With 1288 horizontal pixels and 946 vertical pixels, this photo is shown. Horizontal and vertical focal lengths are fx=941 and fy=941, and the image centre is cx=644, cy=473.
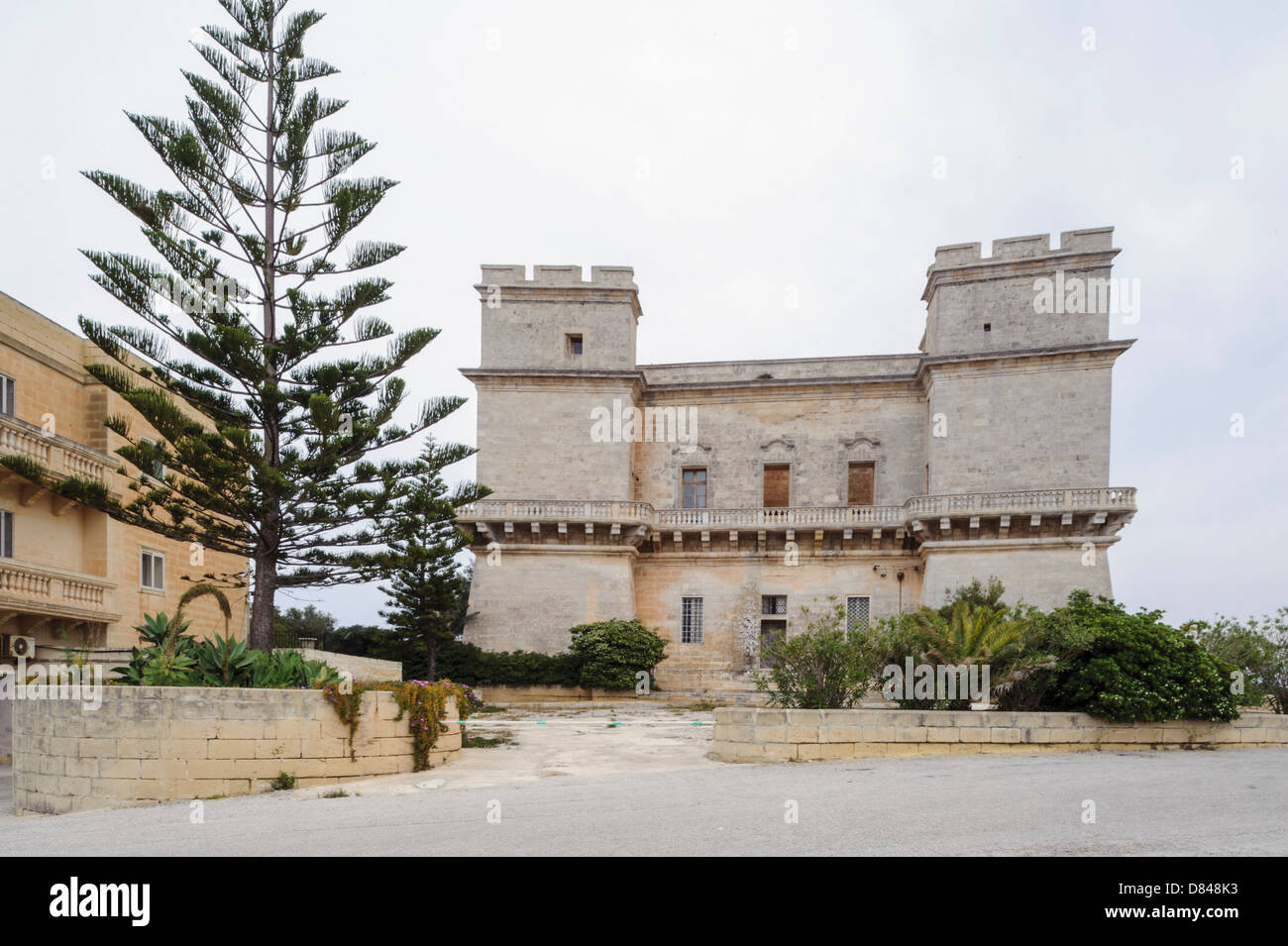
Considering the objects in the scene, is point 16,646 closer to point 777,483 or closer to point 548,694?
point 548,694

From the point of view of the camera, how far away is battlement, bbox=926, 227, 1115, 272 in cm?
2361

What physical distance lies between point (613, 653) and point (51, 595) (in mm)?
12169

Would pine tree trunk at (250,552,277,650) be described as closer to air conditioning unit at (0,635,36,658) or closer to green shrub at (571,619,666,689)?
air conditioning unit at (0,635,36,658)

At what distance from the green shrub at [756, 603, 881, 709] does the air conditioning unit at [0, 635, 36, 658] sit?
11.0m

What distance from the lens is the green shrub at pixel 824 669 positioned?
10.5m

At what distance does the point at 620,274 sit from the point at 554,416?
172 inches

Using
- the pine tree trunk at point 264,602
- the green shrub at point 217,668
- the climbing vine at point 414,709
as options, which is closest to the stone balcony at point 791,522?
the pine tree trunk at point 264,602

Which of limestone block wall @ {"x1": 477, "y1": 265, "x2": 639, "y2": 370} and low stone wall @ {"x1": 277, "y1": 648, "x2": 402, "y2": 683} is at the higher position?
limestone block wall @ {"x1": 477, "y1": 265, "x2": 639, "y2": 370}

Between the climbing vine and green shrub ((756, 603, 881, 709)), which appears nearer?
the climbing vine

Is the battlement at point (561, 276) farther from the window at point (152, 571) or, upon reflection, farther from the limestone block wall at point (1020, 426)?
the window at point (152, 571)

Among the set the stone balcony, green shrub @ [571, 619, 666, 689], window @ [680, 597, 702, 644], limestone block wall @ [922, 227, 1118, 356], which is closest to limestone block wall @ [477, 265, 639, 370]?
the stone balcony

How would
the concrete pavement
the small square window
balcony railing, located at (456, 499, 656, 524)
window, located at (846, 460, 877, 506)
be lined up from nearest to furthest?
the concrete pavement
balcony railing, located at (456, 499, 656, 524)
the small square window
window, located at (846, 460, 877, 506)

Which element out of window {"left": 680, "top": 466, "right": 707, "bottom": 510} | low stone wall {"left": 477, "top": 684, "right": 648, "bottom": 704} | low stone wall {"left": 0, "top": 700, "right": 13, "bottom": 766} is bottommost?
low stone wall {"left": 477, "top": 684, "right": 648, "bottom": 704}
